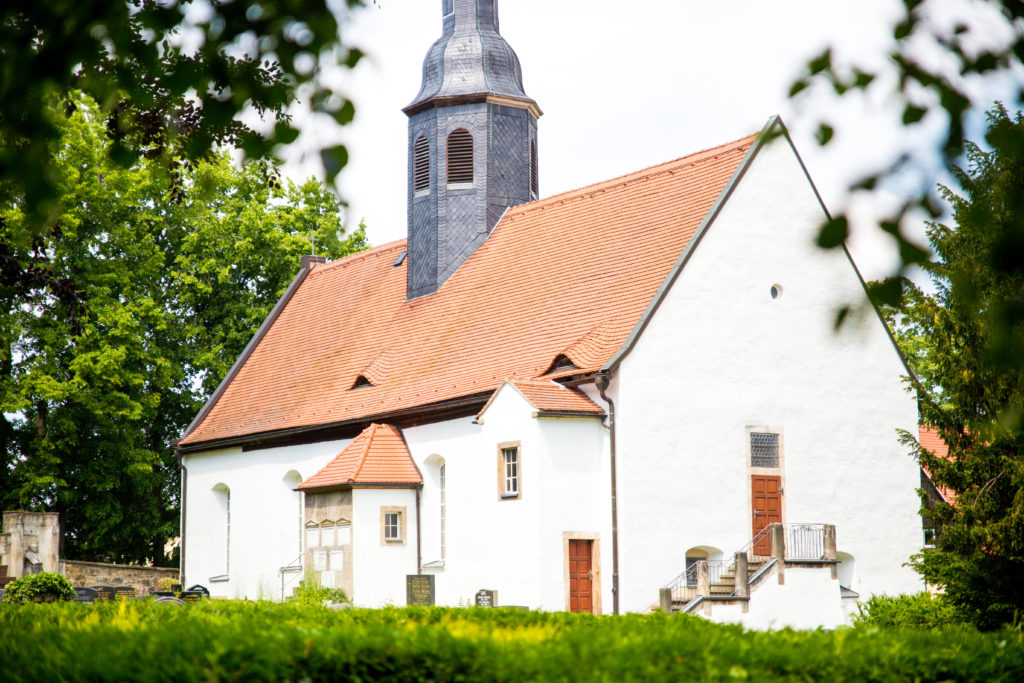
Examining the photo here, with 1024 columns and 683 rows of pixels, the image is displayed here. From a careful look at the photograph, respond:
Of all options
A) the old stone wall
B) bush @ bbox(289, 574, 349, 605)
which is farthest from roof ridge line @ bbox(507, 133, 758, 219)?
the old stone wall

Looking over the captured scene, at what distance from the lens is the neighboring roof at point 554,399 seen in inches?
803

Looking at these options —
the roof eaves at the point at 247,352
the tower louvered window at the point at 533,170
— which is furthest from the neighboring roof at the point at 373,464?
the roof eaves at the point at 247,352

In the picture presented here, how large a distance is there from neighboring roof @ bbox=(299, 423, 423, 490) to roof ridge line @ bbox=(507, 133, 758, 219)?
5994 mm

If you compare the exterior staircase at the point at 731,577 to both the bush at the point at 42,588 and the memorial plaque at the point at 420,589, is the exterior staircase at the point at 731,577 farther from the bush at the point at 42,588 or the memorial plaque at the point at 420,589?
the bush at the point at 42,588

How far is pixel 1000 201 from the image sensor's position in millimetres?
15586

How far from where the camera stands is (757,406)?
2158 centimetres

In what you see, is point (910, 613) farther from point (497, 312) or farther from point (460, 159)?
point (460, 159)

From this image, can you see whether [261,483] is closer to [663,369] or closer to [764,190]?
[663,369]

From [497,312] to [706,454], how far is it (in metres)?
5.66

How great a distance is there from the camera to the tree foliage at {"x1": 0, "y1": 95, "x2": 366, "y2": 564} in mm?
33594

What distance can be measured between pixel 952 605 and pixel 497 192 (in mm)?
14570

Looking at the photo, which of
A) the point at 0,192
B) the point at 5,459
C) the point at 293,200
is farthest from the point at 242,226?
the point at 0,192

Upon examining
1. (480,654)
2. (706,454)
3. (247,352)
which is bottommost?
(480,654)

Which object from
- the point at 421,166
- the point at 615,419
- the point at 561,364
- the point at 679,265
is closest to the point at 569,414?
the point at 615,419
